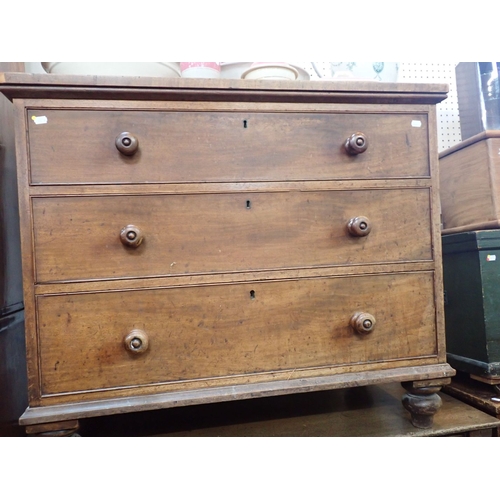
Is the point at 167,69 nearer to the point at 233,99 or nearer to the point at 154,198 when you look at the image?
the point at 233,99

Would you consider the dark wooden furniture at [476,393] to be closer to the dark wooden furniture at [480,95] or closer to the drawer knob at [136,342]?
the dark wooden furniture at [480,95]

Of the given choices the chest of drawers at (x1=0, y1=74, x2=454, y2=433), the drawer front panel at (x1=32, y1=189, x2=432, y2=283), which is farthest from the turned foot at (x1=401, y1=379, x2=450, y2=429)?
the drawer front panel at (x1=32, y1=189, x2=432, y2=283)

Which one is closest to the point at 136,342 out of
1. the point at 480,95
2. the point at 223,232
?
the point at 223,232

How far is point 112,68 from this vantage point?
1.02 meters

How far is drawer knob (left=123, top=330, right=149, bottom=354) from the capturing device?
836 mm

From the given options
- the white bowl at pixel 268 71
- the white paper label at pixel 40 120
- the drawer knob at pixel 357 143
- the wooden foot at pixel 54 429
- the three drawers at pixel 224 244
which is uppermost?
the white bowl at pixel 268 71

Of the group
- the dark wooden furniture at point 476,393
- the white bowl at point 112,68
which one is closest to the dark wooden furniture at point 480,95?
the dark wooden furniture at point 476,393

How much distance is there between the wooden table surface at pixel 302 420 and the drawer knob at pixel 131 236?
607 millimetres

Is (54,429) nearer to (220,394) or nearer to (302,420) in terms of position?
(220,394)

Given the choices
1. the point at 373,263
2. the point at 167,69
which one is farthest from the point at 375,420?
the point at 167,69

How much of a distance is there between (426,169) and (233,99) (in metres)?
0.57

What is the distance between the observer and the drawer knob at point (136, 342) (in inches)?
32.9

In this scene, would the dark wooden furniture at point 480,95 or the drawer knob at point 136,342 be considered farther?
the dark wooden furniture at point 480,95

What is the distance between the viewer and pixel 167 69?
1.10 m
